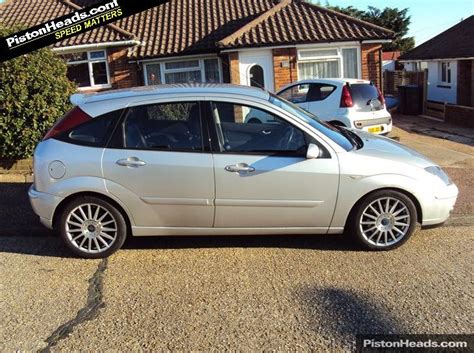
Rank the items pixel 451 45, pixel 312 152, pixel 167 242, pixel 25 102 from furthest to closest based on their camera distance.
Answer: pixel 451 45 → pixel 25 102 → pixel 167 242 → pixel 312 152

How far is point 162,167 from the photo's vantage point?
15.2ft

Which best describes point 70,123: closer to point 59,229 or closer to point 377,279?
point 59,229

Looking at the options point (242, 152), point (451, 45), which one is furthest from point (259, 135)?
point (451, 45)

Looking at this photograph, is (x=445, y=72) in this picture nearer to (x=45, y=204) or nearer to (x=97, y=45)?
(x=97, y=45)

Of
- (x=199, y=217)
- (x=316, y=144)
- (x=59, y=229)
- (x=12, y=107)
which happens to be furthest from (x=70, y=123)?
(x=12, y=107)

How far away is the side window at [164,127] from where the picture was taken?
4727 mm

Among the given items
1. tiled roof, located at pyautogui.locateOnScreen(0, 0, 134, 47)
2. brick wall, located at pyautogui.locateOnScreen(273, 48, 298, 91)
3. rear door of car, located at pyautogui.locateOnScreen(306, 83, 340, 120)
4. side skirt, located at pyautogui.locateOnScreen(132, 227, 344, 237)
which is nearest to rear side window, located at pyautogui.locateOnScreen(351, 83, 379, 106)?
rear door of car, located at pyautogui.locateOnScreen(306, 83, 340, 120)

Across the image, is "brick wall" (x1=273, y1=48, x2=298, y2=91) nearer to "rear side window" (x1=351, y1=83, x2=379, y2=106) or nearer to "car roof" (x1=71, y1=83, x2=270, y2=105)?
"rear side window" (x1=351, y1=83, x2=379, y2=106)

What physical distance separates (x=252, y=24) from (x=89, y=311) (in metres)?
13.0

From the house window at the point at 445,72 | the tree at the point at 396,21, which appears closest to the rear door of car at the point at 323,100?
the house window at the point at 445,72

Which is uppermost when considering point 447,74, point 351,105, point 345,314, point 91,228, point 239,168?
point 447,74

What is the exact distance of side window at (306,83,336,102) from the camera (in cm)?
1031

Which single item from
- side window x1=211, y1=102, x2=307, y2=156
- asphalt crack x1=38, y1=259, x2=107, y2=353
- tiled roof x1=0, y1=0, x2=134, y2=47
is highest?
tiled roof x1=0, y1=0, x2=134, y2=47

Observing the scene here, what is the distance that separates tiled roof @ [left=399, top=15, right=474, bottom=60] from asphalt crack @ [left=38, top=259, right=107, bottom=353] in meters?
19.1
